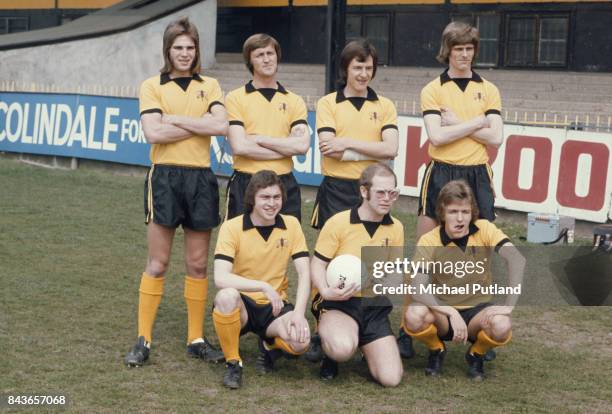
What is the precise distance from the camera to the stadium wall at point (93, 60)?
76.4ft

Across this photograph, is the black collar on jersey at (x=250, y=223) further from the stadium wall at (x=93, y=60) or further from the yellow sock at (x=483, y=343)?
the stadium wall at (x=93, y=60)

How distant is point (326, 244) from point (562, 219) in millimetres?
5841

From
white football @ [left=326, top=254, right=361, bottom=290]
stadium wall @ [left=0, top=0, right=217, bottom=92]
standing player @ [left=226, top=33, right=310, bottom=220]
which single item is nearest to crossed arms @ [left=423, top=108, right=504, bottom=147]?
standing player @ [left=226, top=33, right=310, bottom=220]

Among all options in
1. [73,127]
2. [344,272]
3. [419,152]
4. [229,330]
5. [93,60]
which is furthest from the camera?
[93,60]

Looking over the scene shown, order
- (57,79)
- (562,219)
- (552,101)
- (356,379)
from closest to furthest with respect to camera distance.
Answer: (356,379) < (562,219) < (552,101) < (57,79)

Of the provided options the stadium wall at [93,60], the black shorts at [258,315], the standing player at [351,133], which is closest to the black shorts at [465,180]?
the standing player at [351,133]

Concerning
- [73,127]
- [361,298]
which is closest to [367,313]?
[361,298]

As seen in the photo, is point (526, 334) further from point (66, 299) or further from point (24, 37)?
point (24, 37)

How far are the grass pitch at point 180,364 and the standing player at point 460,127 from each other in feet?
3.11

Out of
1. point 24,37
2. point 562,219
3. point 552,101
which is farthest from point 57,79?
point 562,219

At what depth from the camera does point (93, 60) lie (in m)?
24.0

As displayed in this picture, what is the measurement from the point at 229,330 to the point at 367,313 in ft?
3.09

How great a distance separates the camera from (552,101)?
65.3ft

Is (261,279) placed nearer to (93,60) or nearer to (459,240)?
(459,240)
